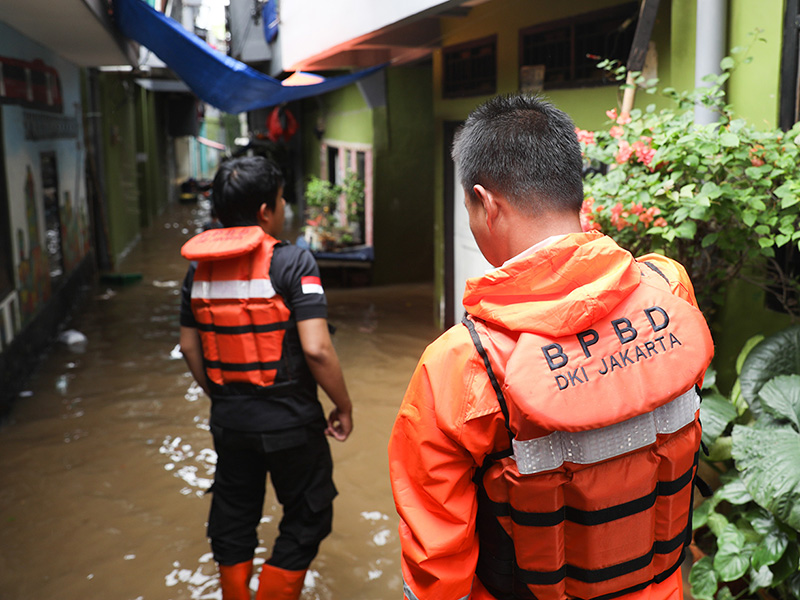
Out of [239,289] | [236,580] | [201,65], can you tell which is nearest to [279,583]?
[236,580]

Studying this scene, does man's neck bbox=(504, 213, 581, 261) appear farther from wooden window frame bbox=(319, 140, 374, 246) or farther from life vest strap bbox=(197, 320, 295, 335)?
wooden window frame bbox=(319, 140, 374, 246)

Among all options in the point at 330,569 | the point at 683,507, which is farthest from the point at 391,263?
the point at 683,507

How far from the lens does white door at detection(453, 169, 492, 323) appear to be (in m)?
6.59

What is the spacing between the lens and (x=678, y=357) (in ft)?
4.73

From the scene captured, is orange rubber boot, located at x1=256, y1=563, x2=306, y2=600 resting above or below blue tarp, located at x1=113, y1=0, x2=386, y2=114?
below

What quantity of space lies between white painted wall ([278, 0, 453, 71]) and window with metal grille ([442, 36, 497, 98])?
2.64 ft

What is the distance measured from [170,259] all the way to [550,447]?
1203cm

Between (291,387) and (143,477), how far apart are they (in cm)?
203

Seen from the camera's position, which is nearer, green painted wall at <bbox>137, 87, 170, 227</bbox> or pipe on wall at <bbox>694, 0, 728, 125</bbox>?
pipe on wall at <bbox>694, 0, 728, 125</bbox>

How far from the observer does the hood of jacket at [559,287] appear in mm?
1358

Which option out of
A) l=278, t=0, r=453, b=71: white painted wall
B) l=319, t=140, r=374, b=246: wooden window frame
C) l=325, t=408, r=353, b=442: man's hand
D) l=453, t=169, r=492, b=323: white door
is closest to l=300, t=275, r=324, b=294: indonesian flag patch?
l=325, t=408, r=353, b=442: man's hand

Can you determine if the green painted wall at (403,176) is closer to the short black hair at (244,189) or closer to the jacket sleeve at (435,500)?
the short black hair at (244,189)

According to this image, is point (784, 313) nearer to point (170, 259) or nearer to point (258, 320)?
point (258, 320)

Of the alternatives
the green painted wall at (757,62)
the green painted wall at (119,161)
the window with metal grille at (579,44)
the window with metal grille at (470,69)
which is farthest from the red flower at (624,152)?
the green painted wall at (119,161)
